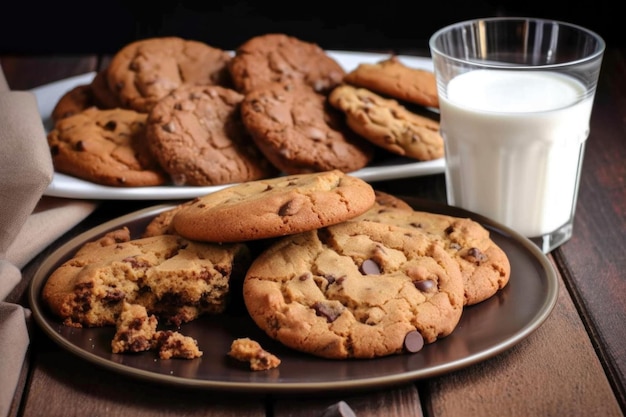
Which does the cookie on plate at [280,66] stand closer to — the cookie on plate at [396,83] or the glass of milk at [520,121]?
the cookie on plate at [396,83]

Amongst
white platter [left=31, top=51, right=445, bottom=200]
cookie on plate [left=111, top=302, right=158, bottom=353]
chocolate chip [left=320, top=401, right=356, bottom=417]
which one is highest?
cookie on plate [left=111, top=302, right=158, bottom=353]

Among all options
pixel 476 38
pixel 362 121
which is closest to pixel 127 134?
pixel 362 121

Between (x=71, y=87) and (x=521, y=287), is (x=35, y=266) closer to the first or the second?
(x=71, y=87)

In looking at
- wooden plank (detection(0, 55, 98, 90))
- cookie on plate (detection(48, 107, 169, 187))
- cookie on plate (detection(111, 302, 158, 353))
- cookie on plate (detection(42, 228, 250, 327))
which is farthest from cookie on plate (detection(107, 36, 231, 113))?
cookie on plate (detection(111, 302, 158, 353))

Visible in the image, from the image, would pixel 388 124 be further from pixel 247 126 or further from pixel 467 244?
pixel 467 244

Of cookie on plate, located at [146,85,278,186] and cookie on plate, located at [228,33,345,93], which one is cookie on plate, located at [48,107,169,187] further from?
cookie on plate, located at [228,33,345,93]

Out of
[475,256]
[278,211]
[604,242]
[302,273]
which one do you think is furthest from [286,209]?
[604,242]
